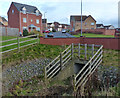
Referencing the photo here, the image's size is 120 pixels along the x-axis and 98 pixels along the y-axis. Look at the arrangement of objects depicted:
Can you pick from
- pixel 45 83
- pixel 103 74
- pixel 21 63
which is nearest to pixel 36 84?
pixel 45 83

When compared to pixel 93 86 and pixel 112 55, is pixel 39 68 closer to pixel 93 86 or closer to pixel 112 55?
pixel 93 86

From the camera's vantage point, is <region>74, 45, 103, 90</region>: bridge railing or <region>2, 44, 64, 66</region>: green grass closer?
<region>74, 45, 103, 90</region>: bridge railing

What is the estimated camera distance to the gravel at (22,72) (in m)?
8.13

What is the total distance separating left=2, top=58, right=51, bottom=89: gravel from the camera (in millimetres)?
8131

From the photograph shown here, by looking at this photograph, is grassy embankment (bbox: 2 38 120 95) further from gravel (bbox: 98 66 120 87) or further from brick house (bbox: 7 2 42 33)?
brick house (bbox: 7 2 42 33)

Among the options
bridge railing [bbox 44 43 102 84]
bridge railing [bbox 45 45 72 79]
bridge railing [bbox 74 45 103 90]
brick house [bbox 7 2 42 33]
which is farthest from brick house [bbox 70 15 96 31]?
bridge railing [bbox 74 45 103 90]

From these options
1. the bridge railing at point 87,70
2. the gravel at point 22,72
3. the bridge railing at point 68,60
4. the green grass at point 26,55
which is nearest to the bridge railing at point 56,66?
the bridge railing at point 68,60

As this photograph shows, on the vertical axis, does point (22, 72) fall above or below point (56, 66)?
below

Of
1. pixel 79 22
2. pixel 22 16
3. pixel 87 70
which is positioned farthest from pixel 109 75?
pixel 79 22

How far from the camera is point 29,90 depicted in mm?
7277

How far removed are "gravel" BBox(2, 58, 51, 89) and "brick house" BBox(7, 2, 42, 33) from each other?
2235 centimetres

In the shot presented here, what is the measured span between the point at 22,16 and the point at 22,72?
967 inches

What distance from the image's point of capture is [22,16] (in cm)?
3083

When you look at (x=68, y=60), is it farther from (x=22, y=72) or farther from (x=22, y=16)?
(x=22, y=16)
